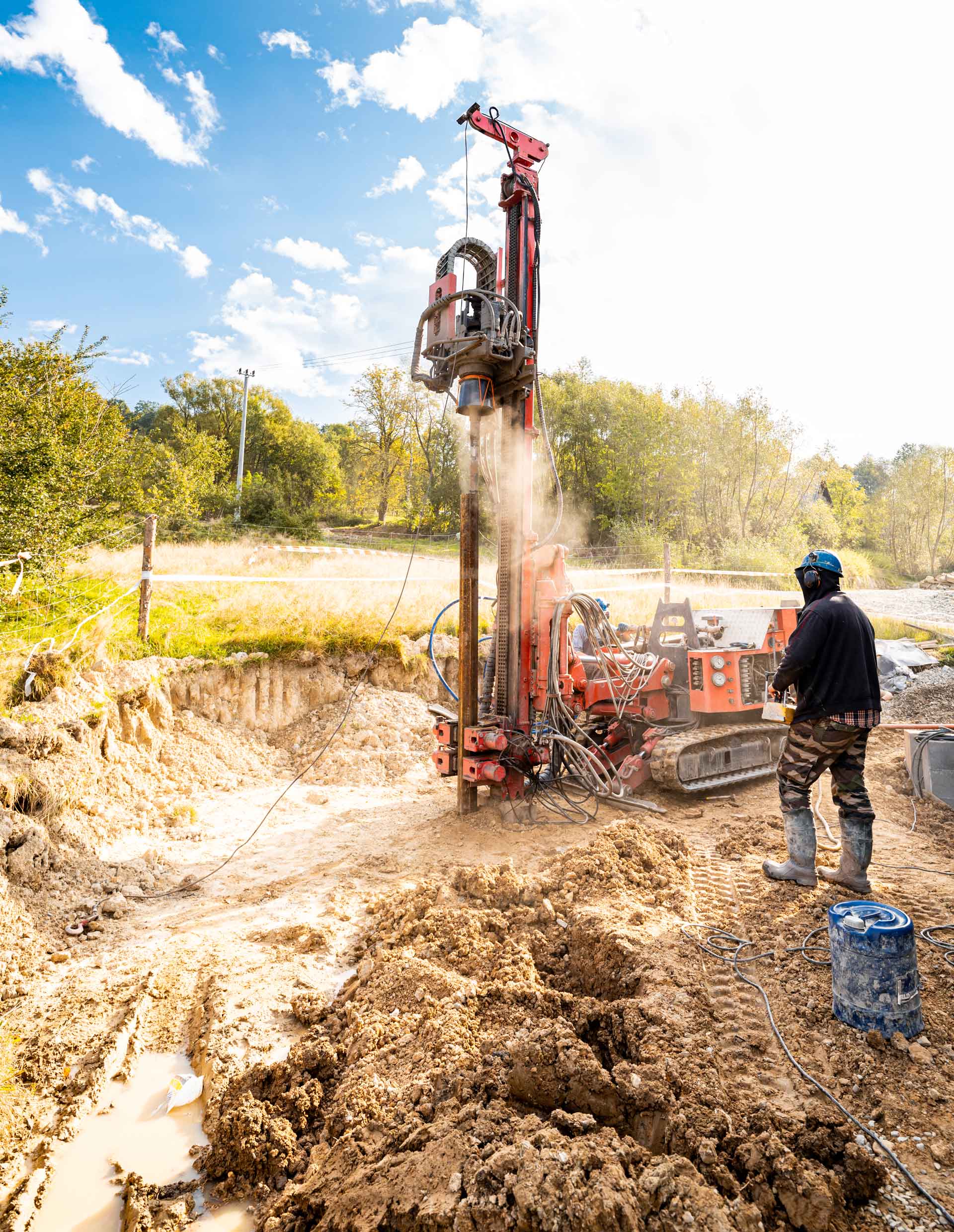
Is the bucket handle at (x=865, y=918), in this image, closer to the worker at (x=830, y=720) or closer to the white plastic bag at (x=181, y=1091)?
the worker at (x=830, y=720)

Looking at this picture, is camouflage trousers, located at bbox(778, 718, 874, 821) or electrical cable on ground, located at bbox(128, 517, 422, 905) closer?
camouflage trousers, located at bbox(778, 718, 874, 821)

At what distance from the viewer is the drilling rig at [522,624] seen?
586 cm

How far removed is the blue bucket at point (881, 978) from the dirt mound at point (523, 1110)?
0.58 m

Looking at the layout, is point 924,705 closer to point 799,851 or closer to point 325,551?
point 799,851

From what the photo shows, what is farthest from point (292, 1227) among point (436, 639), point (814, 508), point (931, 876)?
point (814, 508)

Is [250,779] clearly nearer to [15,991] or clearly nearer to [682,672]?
[15,991]

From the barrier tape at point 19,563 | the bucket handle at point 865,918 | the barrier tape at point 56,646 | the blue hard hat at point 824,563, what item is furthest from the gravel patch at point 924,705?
the barrier tape at point 19,563

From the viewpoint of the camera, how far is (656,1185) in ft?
6.97

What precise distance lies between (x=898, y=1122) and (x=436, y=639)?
8.05 m

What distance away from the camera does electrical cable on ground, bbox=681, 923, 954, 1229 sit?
2.20m

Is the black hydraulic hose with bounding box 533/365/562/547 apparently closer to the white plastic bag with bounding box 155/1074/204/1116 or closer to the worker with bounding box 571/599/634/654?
the worker with bounding box 571/599/634/654

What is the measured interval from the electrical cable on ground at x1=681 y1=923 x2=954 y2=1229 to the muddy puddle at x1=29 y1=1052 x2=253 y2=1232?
2154 mm

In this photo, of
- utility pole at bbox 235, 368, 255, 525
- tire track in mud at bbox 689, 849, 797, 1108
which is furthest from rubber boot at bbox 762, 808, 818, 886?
utility pole at bbox 235, 368, 255, 525

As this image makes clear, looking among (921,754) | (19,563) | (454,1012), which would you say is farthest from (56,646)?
(921,754)
